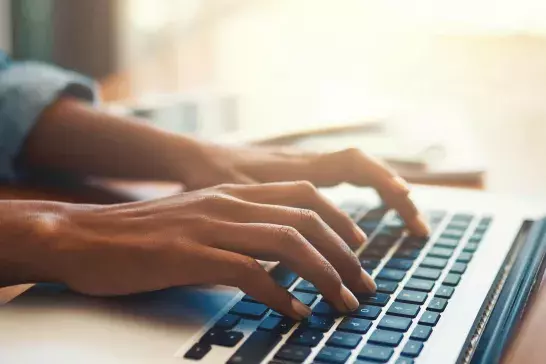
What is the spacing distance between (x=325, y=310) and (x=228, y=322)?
0.23ft

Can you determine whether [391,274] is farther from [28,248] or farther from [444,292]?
[28,248]

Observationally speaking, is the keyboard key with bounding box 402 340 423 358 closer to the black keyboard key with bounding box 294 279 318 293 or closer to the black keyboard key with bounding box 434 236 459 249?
the black keyboard key with bounding box 294 279 318 293

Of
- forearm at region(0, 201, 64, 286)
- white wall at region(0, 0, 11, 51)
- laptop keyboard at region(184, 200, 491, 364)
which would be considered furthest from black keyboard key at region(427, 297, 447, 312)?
white wall at region(0, 0, 11, 51)

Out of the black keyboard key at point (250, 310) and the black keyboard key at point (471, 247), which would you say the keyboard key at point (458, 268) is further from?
the black keyboard key at point (250, 310)

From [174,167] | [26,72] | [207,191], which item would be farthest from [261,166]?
[26,72]

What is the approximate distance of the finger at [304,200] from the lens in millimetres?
654

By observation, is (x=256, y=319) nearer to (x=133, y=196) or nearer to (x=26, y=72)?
(x=133, y=196)

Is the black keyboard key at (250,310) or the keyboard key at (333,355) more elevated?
the keyboard key at (333,355)

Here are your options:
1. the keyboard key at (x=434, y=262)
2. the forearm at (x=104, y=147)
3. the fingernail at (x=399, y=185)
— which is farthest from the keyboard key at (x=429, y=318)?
the forearm at (x=104, y=147)

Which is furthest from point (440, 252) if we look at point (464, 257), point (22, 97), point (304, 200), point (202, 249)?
point (22, 97)

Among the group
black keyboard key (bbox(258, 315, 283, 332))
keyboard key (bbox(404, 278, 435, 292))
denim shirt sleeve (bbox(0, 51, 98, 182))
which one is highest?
denim shirt sleeve (bbox(0, 51, 98, 182))

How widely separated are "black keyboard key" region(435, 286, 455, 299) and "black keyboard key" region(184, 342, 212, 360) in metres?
0.18

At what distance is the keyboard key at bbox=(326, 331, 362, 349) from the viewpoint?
49cm

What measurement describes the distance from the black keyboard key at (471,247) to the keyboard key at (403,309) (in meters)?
0.14
